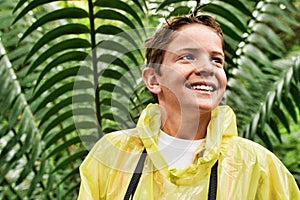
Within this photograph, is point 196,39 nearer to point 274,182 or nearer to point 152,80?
point 152,80

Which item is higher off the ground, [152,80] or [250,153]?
[152,80]

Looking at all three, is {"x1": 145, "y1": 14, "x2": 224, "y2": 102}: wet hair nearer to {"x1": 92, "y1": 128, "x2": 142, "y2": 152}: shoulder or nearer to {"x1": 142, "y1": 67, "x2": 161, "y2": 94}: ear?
{"x1": 142, "y1": 67, "x2": 161, "y2": 94}: ear

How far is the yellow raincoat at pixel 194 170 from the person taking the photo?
42.9 inches

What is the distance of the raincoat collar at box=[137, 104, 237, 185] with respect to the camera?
1085 mm

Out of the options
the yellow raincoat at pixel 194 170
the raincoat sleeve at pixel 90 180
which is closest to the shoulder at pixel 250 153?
the yellow raincoat at pixel 194 170

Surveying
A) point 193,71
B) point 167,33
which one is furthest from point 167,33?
point 193,71

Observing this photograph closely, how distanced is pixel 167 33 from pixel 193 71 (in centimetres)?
12

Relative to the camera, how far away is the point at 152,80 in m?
1.19

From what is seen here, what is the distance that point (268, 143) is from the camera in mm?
2119

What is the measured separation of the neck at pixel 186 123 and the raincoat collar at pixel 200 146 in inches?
0.7

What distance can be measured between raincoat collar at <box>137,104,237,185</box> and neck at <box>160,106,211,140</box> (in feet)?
0.06

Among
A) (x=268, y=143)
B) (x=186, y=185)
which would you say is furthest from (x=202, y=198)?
(x=268, y=143)

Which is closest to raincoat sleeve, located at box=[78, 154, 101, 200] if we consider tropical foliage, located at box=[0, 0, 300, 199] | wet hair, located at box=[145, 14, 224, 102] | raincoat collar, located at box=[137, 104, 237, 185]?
raincoat collar, located at box=[137, 104, 237, 185]

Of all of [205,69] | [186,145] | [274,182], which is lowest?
[274,182]
